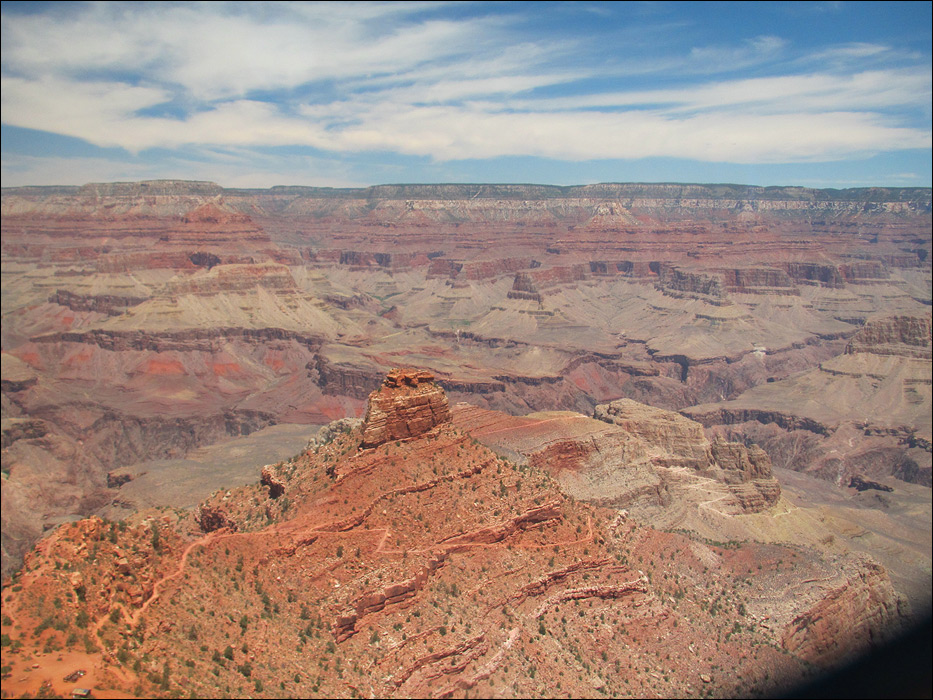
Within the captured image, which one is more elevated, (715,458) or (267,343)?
(715,458)

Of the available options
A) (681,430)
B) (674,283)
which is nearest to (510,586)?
(681,430)

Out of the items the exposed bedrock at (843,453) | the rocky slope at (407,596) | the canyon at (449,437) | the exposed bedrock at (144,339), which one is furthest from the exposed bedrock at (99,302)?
the rocky slope at (407,596)

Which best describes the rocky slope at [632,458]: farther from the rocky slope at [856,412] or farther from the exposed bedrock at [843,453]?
the rocky slope at [856,412]

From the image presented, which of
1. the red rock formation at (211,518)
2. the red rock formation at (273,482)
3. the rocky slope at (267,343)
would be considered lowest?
the rocky slope at (267,343)

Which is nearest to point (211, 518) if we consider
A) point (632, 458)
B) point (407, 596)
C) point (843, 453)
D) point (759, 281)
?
point (407, 596)

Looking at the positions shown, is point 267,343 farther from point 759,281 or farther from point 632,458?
point 759,281

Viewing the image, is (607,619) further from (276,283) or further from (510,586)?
(276,283)
